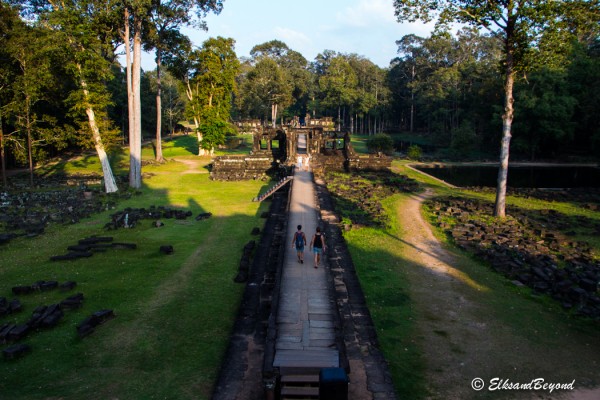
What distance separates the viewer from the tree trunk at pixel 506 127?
2495 centimetres

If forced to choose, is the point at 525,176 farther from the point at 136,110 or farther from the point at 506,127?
the point at 136,110

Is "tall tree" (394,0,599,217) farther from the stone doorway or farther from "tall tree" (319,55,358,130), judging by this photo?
"tall tree" (319,55,358,130)

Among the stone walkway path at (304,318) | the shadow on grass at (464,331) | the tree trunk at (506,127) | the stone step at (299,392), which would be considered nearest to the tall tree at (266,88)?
the tree trunk at (506,127)

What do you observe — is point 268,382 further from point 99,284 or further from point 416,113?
point 416,113

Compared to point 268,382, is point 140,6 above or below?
above

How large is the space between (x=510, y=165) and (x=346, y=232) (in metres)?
41.1

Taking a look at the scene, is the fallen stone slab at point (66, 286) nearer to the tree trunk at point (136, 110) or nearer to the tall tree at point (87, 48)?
the tall tree at point (87, 48)

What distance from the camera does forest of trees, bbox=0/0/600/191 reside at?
3153 centimetres

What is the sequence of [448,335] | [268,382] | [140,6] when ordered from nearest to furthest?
[268,382] → [448,335] → [140,6]

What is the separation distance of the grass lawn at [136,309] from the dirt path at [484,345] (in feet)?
19.3

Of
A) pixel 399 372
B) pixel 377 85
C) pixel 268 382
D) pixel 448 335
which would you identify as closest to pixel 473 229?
pixel 448 335

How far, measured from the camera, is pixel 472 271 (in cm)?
1764

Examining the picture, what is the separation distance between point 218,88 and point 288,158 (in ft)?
63.7

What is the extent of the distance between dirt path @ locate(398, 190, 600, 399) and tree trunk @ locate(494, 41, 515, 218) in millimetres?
11358
